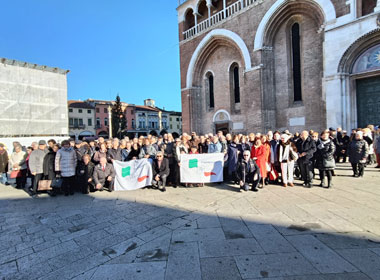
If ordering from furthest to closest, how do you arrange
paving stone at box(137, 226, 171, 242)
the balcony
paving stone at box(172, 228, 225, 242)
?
the balcony, paving stone at box(137, 226, 171, 242), paving stone at box(172, 228, 225, 242)

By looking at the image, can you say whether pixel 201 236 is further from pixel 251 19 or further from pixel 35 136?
pixel 35 136

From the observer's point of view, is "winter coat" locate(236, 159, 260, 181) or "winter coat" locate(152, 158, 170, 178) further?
"winter coat" locate(152, 158, 170, 178)

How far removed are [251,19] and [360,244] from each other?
57.4ft

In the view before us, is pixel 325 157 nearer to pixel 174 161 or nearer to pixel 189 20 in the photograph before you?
pixel 174 161

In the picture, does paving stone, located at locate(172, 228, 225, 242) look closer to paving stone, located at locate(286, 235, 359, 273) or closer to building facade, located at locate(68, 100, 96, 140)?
paving stone, located at locate(286, 235, 359, 273)

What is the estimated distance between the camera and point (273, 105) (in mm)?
16188

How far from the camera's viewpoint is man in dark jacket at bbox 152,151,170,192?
7176 millimetres

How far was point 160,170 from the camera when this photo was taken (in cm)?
727

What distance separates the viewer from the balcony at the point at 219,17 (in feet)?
55.3

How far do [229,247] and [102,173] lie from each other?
5.20 m

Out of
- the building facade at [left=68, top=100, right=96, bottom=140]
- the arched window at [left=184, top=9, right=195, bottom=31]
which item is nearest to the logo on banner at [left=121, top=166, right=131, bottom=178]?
the arched window at [left=184, top=9, right=195, bottom=31]

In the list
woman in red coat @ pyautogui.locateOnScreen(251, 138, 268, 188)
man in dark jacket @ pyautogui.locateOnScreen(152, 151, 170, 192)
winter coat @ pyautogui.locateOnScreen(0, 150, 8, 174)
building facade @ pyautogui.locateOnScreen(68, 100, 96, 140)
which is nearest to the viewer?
woman in red coat @ pyautogui.locateOnScreen(251, 138, 268, 188)

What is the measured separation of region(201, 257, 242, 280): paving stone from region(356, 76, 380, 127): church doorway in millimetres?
13697

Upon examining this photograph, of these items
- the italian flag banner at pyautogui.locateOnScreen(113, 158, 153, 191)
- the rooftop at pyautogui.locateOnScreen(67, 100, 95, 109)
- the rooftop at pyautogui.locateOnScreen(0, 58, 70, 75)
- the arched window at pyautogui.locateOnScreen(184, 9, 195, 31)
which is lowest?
the italian flag banner at pyautogui.locateOnScreen(113, 158, 153, 191)
